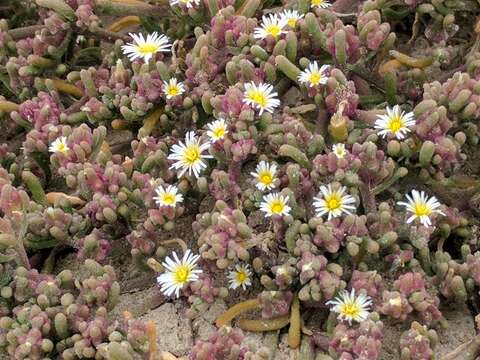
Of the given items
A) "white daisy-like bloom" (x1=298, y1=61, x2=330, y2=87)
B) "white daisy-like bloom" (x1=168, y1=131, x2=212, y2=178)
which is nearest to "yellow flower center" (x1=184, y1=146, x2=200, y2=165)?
"white daisy-like bloom" (x1=168, y1=131, x2=212, y2=178)

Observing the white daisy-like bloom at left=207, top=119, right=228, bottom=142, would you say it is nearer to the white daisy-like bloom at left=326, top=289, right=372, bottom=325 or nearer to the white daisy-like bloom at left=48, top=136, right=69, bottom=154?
the white daisy-like bloom at left=48, top=136, right=69, bottom=154

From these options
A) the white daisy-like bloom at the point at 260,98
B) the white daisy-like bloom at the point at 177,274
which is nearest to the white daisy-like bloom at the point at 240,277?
the white daisy-like bloom at the point at 177,274

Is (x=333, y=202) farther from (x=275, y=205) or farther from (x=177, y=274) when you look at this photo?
(x=177, y=274)

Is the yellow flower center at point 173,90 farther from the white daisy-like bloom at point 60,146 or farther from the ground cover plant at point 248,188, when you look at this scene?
the white daisy-like bloom at point 60,146

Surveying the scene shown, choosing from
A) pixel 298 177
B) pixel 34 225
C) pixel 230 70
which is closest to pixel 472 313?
pixel 298 177

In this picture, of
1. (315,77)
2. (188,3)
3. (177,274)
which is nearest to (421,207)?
(315,77)

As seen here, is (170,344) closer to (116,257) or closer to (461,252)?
(116,257)

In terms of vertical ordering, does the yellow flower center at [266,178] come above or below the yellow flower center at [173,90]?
below
